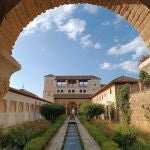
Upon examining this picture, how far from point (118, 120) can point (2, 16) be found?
72.0ft

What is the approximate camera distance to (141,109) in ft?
54.6

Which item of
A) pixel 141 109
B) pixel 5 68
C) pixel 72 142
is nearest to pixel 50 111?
pixel 141 109

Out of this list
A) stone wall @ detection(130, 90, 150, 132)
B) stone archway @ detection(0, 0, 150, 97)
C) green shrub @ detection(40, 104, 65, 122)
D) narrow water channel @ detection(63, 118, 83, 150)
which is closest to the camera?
stone archway @ detection(0, 0, 150, 97)

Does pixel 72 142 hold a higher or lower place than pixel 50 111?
lower

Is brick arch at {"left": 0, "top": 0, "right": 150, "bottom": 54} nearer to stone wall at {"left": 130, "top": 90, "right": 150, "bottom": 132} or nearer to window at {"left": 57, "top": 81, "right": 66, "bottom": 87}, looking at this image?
stone wall at {"left": 130, "top": 90, "right": 150, "bottom": 132}

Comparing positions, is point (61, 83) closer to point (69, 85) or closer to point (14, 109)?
point (69, 85)

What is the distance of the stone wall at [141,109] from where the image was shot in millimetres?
15383

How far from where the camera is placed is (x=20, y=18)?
11.6 feet

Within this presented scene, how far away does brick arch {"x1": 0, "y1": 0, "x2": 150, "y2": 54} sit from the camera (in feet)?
10.4

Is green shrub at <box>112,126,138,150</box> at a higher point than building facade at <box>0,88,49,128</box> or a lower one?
lower

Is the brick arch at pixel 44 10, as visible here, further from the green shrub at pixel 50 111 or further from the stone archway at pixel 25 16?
the green shrub at pixel 50 111

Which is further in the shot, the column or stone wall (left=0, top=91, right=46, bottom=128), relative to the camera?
stone wall (left=0, top=91, right=46, bottom=128)

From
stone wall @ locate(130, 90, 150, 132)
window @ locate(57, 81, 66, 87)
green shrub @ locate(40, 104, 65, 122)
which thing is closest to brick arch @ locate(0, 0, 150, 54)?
stone wall @ locate(130, 90, 150, 132)

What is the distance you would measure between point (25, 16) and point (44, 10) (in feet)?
1.25
